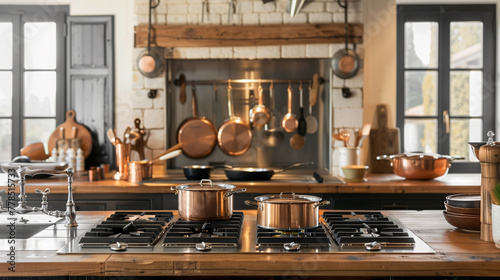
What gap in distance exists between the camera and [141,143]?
474 centimetres

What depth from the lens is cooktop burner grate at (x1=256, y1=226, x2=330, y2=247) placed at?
1983 mm

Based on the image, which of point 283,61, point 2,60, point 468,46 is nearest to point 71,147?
point 2,60

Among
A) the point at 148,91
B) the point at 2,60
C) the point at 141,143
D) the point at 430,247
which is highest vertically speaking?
the point at 2,60

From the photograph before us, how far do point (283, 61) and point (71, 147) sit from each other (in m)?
2.04

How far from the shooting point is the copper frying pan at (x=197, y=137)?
4.91m

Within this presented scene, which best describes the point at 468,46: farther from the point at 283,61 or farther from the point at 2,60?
the point at 2,60

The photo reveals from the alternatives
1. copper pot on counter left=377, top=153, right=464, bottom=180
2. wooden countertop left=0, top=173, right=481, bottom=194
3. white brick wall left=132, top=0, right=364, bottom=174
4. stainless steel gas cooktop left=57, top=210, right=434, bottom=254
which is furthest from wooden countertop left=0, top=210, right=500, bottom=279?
white brick wall left=132, top=0, right=364, bottom=174

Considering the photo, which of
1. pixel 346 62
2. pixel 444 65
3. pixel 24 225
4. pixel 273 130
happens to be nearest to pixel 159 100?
pixel 273 130

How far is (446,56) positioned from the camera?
5.11 meters

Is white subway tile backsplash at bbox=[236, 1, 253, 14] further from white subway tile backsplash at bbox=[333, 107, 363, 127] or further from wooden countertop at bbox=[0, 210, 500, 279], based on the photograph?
wooden countertop at bbox=[0, 210, 500, 279]

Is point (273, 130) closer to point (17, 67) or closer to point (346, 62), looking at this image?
point (346, 62)

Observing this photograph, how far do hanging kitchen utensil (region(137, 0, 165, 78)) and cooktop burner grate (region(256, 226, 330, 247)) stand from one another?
288 centimetres

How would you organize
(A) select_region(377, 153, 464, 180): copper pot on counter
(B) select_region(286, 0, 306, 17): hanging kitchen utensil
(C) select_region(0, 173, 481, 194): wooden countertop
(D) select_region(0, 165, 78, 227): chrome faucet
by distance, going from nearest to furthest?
(D) select_region(0, 165, 78, 227): chrome faucet < (C) select_region(0, 173, 481, 194): wooden countertop < (A) select_region(377, 153, 464, 180): copper pot on counter < (B) select_region(286, 0, 306, 17): hanging kitchen utensil

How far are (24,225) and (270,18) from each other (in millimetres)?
2867
